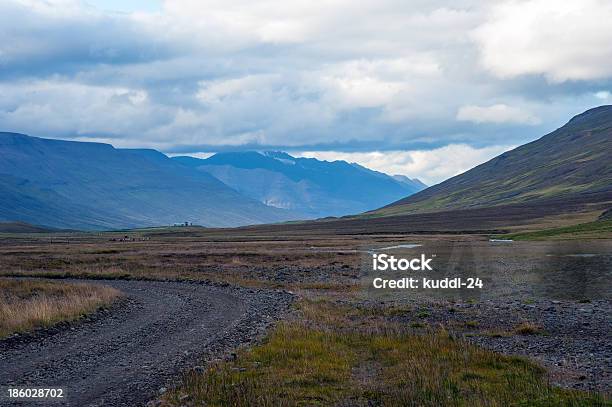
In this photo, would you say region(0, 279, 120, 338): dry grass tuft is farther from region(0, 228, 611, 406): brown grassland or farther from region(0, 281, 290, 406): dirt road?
region(0, 228, 611, 406): brown grassland

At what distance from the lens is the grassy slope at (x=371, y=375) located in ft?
49.9

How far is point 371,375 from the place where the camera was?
18.1 meters

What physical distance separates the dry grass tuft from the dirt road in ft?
3.60

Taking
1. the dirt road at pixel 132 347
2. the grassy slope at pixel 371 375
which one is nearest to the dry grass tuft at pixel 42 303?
the dirt road at pixel 132 347

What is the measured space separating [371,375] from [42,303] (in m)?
18.4

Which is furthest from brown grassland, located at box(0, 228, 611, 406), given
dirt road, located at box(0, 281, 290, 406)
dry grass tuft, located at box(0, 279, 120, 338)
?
dry grass tuft, located at box(0, 279, 120, 338)

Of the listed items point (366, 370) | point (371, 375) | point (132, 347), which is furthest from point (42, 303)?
point (371, 375)

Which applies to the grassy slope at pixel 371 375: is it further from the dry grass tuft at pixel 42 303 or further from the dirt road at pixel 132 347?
the dry grass tuft at pixel 42 303

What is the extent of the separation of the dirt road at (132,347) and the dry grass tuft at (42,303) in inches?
43.2

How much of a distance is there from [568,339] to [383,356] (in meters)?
7.13

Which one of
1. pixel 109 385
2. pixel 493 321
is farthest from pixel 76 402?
pixel 493 321

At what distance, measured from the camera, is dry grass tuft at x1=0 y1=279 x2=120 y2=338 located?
2584cm

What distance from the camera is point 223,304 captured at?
3472 centimetres

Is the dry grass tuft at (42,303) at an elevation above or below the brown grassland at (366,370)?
below
